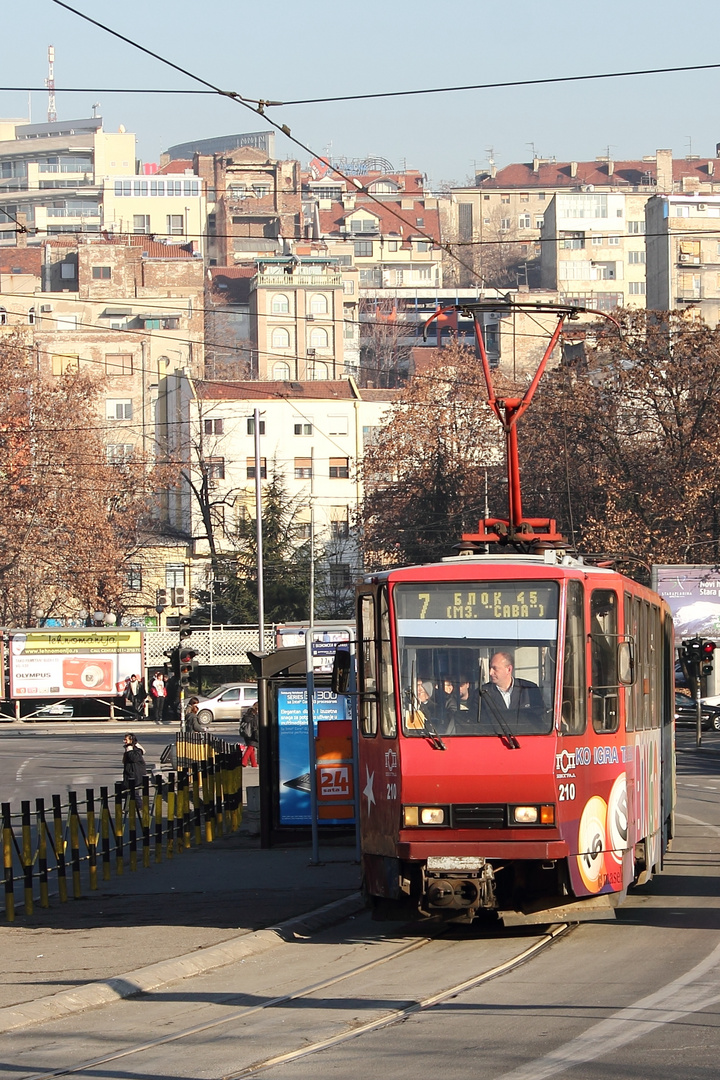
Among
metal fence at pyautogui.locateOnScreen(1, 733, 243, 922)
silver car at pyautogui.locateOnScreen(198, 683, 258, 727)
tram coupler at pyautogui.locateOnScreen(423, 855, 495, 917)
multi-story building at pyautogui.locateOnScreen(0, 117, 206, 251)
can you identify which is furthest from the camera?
multi-story building at pyautogui.locateOnScreen(0, 117, 206, 251)

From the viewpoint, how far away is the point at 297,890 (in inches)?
590

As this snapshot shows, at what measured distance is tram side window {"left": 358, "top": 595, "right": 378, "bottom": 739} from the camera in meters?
12.1

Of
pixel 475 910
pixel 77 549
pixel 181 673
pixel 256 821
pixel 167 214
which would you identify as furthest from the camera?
pixel 167 214

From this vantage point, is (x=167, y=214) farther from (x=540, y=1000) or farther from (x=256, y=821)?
(x=540, y=1000)

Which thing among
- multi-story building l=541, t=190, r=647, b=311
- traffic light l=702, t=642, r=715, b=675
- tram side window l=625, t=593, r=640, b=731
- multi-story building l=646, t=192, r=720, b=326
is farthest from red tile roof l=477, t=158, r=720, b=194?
tram side window l=625, t=593, r=640, b=731

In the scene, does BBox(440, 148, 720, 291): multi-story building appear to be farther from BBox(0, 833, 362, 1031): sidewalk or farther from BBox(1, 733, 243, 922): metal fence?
BBox(0, 833, 362, 1031): sidewalk

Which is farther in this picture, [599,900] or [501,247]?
[501,247]

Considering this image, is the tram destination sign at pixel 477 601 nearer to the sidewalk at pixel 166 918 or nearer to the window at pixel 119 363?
the sidewalk at pixel 166 918

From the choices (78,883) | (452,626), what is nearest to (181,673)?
(78,883)

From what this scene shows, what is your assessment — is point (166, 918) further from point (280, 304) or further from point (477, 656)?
point (280, 304)

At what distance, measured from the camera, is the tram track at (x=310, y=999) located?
7820 millimetres

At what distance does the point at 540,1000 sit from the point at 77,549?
53035 mm

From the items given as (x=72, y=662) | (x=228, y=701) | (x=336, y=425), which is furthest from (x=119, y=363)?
(x=228, y=701)

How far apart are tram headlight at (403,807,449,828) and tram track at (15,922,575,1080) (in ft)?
3.11
